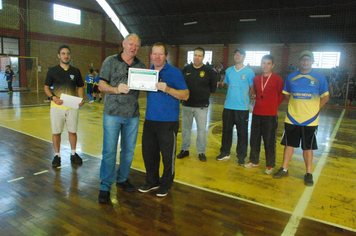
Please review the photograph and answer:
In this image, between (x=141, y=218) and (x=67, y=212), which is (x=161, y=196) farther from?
(x=67, y=212)

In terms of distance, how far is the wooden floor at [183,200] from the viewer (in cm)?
264

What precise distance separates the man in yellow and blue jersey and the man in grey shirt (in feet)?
7.56

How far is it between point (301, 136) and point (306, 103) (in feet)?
1.64

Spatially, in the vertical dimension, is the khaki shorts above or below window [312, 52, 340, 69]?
below

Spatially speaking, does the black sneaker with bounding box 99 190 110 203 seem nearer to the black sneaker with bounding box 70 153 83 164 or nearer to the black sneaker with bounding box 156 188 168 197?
the black sneaker with bounding box 156 188 168 197

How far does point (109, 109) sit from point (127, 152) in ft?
2.06

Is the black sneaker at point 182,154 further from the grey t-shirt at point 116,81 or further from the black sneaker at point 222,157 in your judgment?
the grey t-shirt at point 116,81

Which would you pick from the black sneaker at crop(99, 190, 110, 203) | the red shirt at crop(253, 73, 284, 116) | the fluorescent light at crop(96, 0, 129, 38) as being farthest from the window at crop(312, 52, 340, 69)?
the black sneaker at crop(99, 190, 110, 203)

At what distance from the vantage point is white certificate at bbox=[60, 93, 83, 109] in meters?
4.01

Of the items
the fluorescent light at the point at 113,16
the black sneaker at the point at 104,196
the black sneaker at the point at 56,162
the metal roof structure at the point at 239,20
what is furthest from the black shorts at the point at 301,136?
the fluorescent light at the point at 113,16

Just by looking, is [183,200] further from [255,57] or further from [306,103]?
[255,57]

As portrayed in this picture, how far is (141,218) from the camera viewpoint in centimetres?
279

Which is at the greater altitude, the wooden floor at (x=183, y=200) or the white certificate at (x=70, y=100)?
the white certificate at (x=70, y=100)

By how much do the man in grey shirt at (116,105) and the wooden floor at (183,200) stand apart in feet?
1.31
